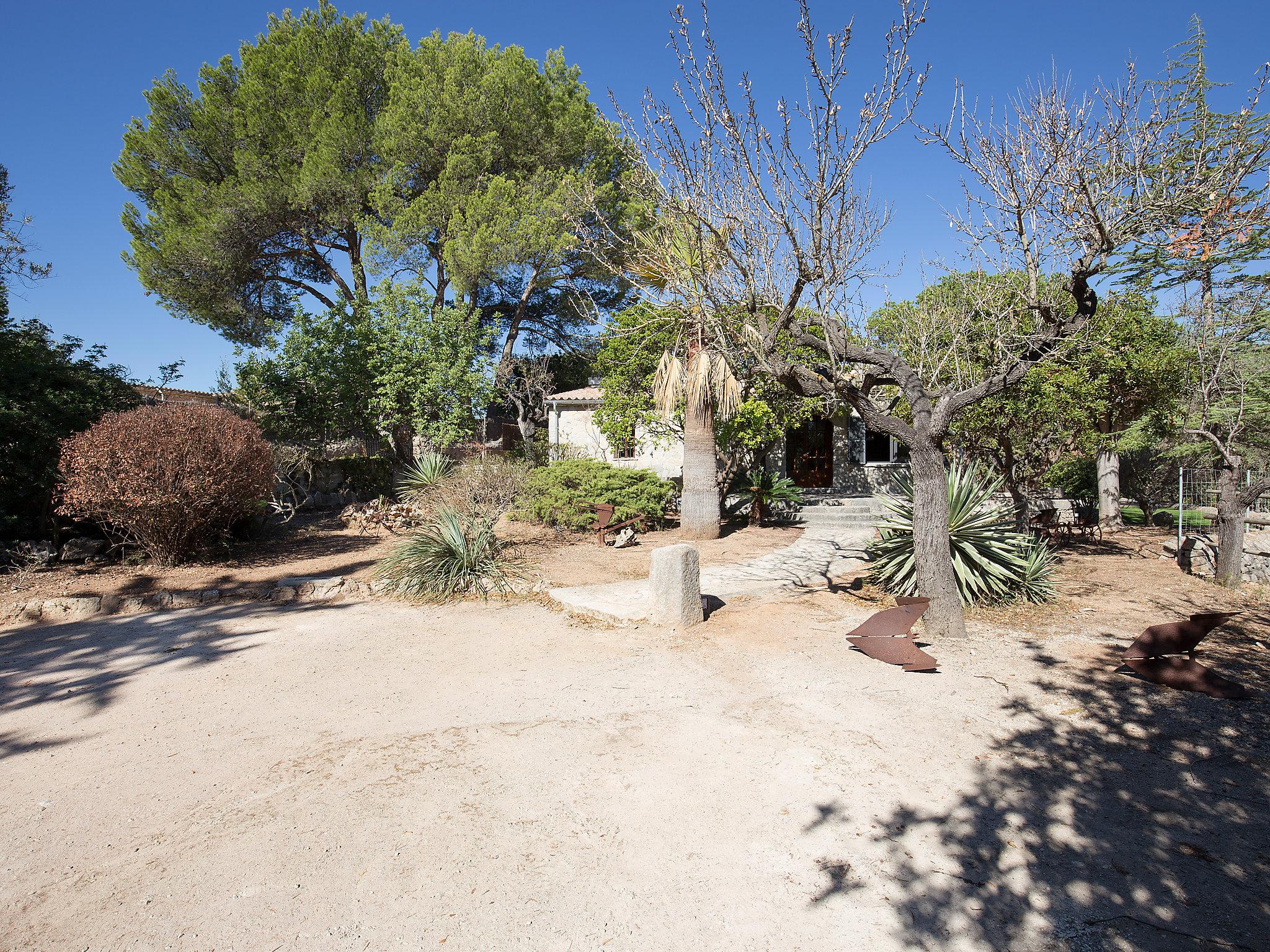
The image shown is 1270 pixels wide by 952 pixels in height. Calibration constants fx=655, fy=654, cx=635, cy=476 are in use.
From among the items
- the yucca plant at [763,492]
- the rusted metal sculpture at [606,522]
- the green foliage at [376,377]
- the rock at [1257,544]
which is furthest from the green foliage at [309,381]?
the rock at [1257,544]

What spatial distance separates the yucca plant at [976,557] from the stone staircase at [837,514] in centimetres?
640

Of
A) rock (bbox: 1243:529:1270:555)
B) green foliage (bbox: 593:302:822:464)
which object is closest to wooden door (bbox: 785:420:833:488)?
green foliage (bbox: 593:302:822:464)

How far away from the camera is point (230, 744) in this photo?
417 centimetres

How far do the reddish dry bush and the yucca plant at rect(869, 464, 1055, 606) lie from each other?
8692mm

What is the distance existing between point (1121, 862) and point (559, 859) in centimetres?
242

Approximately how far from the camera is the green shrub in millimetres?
12078

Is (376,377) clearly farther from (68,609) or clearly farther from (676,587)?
(676,587)

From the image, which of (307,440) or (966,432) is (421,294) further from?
(966,432)

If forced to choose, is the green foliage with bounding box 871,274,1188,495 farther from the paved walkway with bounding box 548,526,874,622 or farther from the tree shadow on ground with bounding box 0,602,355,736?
the tree shadow on ground with bounding box 0,602,355,736

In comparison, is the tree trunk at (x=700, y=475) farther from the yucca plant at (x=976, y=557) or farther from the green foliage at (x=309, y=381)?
the green foliage at (x=309, y=381)

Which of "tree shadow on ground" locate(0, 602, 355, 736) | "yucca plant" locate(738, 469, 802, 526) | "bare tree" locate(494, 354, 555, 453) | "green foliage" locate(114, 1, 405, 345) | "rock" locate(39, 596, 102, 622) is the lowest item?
"tree shadow on ground" locate(0, 602, 355, 736)

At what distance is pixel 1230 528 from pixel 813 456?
10883 mm

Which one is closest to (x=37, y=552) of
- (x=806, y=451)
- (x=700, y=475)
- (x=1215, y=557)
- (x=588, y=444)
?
(x=700, y=475)

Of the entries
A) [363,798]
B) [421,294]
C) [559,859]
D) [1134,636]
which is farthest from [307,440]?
[1134,636]
